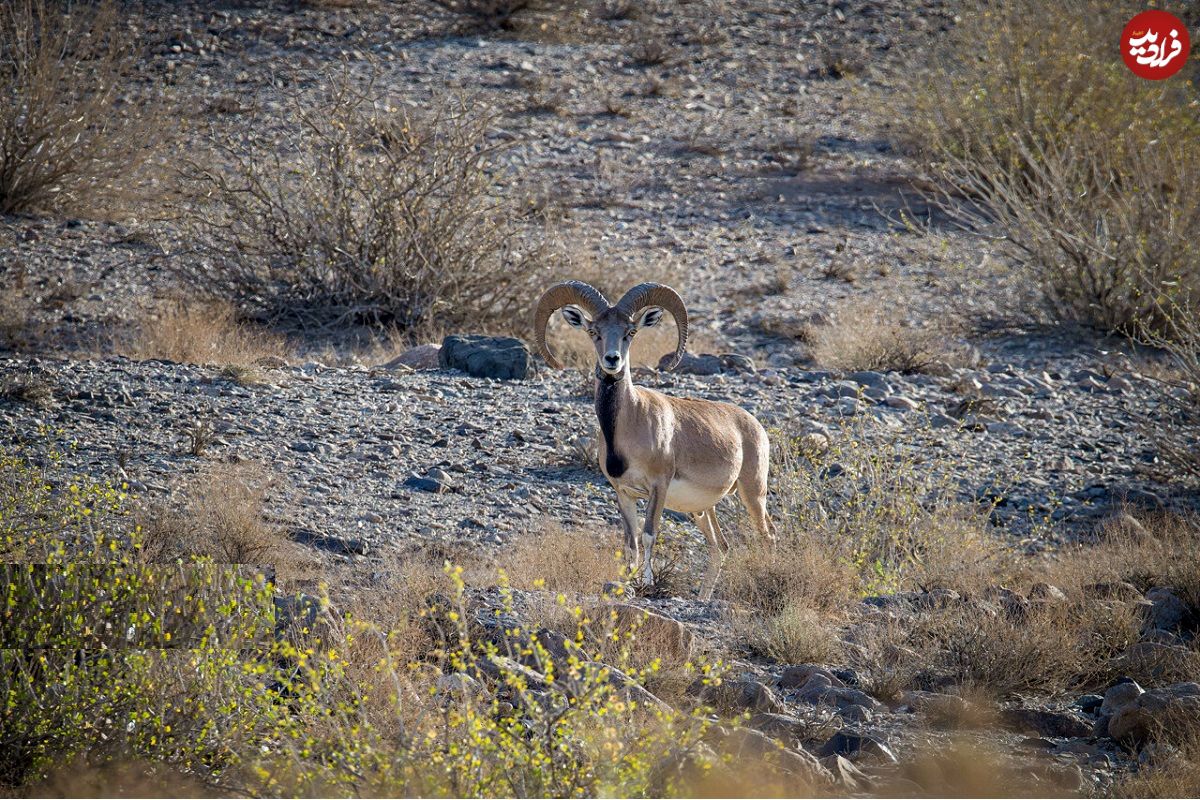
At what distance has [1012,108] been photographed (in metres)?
Answer: 20.3

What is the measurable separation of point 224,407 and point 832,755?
7.53m

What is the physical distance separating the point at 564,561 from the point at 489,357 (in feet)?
17.5

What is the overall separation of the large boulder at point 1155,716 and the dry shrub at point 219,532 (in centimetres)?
500

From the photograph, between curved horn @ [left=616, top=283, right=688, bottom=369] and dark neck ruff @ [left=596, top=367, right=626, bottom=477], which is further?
curved horn @ [left=616, top=283, right=688, bottom=369]

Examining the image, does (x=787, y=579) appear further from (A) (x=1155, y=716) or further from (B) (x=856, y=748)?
(A) (x=1155, y=716)

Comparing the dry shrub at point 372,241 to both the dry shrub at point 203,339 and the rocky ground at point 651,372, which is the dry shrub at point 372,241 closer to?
the dry shrub at point 203,339

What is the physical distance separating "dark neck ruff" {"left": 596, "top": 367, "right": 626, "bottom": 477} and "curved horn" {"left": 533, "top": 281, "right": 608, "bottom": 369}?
18.9 inches

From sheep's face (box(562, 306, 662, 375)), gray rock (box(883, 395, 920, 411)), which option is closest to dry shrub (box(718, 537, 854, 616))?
sheep's face (box(562, 306, 662, 375))

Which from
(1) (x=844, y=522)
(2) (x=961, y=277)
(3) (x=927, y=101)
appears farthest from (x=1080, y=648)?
(3) (x=927, y=101)

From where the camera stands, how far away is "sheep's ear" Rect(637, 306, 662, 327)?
953cm

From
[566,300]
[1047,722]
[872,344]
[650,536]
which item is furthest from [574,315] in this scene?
[872,344]

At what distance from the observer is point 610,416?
358 inches

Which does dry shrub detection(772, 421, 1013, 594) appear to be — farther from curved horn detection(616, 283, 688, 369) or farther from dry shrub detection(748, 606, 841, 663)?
curved horn detection(616, 283, 688, 369)

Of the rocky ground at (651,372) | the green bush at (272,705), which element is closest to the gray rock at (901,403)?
the rocky ground at (651,372)
